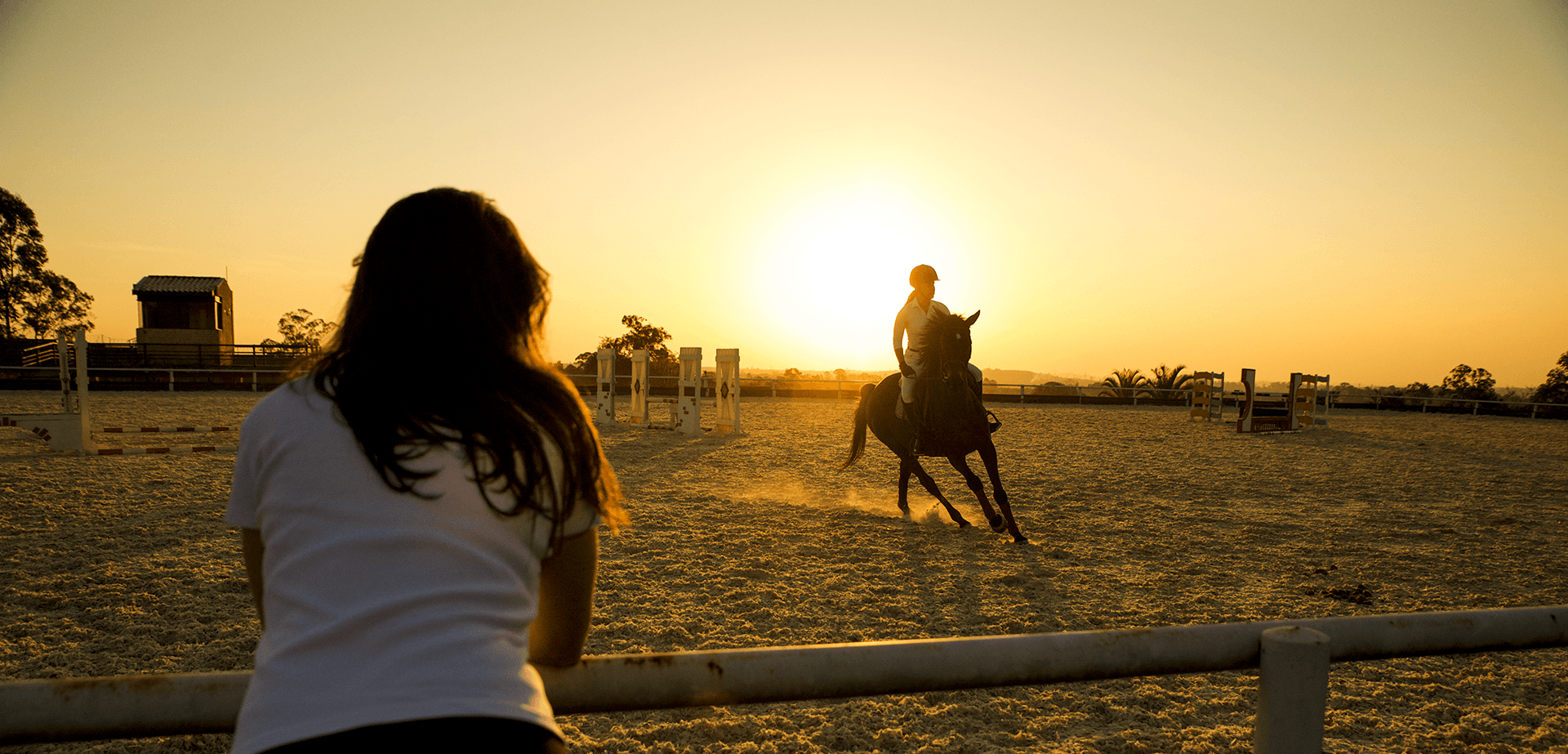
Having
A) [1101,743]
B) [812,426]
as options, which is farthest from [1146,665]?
[812,426]

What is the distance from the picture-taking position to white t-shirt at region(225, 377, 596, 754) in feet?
2.84

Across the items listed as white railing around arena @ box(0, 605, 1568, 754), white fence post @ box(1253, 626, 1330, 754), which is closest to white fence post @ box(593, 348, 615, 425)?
white railing around arena @ box(0, 605, 1568, 754)

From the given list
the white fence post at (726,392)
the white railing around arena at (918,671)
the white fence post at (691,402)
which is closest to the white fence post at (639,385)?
the white fence post at (691,402)

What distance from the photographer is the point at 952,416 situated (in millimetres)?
6012

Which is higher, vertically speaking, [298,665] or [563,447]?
[563,447]

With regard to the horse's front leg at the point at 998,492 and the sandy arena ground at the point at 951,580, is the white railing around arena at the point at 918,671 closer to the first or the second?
the sandy arena ground at the point at 951,580

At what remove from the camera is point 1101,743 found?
9.15 ft

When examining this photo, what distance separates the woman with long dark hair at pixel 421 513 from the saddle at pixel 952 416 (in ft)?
16.6

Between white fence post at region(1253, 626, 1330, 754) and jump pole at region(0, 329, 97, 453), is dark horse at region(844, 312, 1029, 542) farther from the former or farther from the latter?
jump pole at region(0, 329, 97, 453)

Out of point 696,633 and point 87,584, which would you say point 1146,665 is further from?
point 87,584

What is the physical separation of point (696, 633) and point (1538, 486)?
11689mm

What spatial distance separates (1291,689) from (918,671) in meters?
0.68

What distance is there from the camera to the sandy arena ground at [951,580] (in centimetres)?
295

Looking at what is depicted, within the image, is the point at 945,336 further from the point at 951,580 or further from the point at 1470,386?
the point at 1470,386
